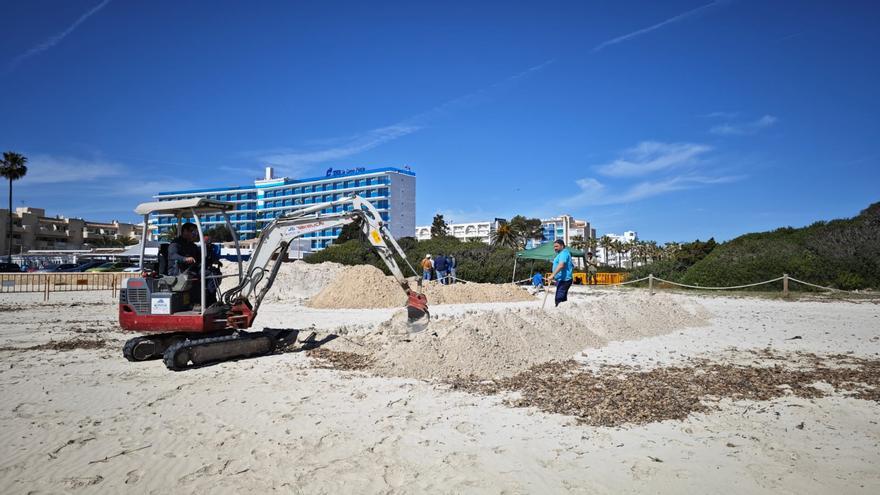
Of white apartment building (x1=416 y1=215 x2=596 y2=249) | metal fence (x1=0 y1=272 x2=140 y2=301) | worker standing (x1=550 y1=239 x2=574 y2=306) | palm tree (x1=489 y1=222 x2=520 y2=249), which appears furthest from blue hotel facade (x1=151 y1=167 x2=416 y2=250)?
worker standing (x1=550 y1=239 x2=574 y2=306)

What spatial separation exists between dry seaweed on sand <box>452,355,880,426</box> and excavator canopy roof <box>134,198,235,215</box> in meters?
4.87

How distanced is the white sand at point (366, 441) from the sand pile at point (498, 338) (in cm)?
77

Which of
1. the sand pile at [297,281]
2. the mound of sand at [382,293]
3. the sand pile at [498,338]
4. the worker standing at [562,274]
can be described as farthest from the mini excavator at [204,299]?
the sand pile at [297,281]

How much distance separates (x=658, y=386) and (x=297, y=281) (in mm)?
22045

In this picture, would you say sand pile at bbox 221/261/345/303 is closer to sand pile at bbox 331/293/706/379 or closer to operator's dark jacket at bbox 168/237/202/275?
sand pile at bbox 331/293/706/379

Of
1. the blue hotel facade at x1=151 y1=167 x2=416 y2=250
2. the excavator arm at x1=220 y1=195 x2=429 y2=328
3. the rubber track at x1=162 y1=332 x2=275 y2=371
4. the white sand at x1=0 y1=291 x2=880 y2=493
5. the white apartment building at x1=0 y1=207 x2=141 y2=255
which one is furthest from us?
the blue hotel facade at x1=151 y1=167 x2=416 y2=250

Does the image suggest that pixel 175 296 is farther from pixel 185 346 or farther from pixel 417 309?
pixel 417 309

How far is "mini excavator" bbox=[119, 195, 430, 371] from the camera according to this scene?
327 inches

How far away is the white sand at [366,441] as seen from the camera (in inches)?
156

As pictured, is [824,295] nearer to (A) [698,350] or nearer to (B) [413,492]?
(A) [698,350]

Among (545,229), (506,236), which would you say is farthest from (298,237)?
(545,229)

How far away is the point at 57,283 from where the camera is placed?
2867 cm

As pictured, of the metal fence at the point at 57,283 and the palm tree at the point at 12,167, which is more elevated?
the palm tree at the point at 12,167

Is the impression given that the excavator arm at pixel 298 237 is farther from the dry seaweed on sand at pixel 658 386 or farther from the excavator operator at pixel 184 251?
the dry seaweed on sand at pixel 658 386
